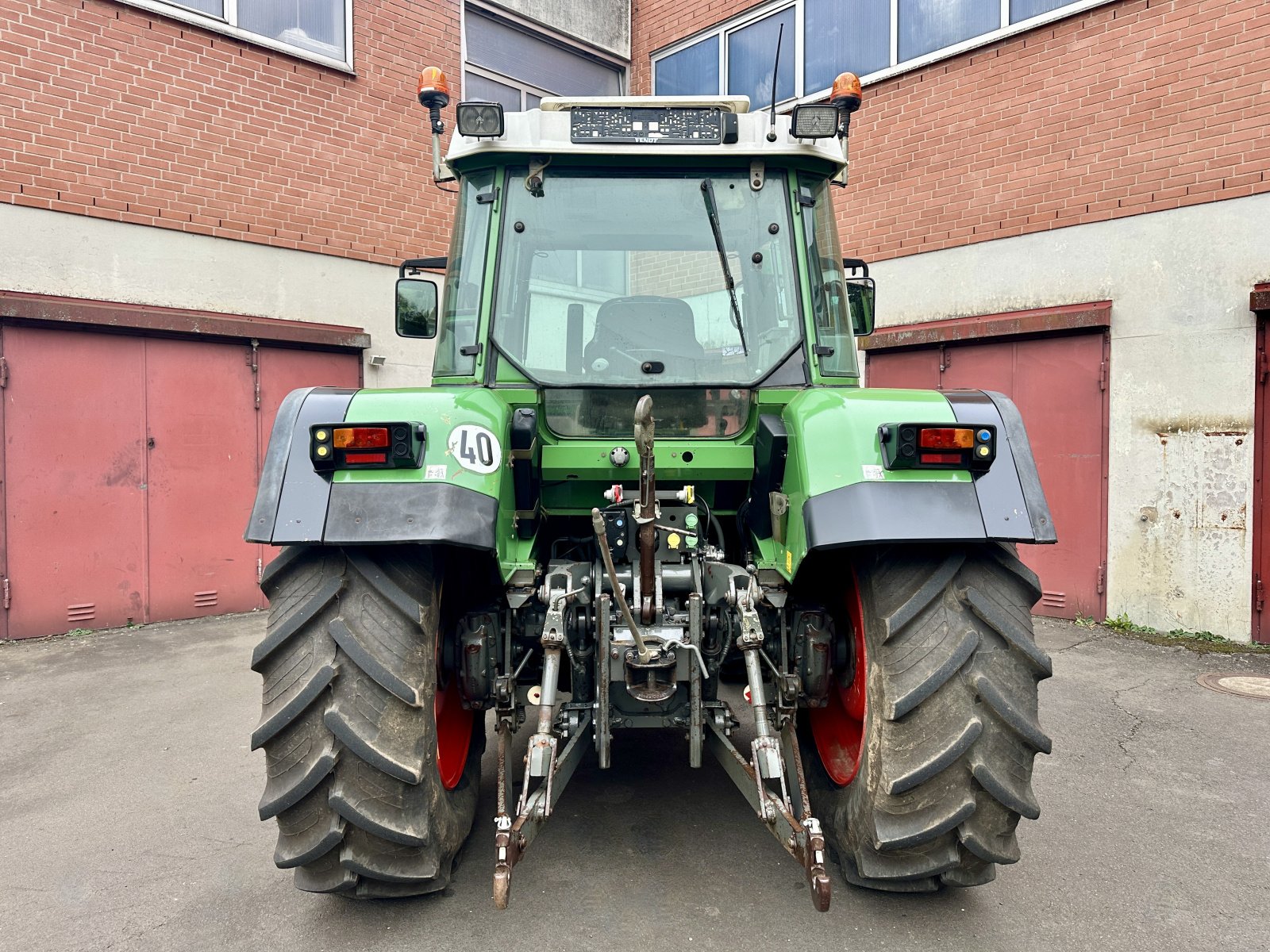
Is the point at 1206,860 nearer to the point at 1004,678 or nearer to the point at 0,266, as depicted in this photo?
the point at 1004,678

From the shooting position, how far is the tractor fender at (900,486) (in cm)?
218

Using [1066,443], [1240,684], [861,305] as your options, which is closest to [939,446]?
[861,305]

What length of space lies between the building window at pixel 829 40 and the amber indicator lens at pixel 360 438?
681 centimetres

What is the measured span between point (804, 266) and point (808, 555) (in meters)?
1.21

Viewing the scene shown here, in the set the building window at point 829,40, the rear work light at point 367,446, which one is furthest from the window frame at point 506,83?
the rear work light at point 367,446

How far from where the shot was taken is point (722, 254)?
9.77 ft

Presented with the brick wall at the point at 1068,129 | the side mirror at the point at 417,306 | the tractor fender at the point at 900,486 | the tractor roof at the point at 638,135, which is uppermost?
the brick wall at the point at 1068,129

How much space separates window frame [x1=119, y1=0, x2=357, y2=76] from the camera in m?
6.65

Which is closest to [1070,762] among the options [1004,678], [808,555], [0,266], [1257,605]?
[1004,678]

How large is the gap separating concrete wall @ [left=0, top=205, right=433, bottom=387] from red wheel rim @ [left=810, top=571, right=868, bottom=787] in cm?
617

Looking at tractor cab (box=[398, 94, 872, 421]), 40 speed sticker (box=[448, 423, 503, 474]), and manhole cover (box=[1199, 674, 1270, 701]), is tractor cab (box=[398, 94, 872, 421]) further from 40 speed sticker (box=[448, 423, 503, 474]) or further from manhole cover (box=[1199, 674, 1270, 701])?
manhole cover (box=[1199, 674, 1270, 701])

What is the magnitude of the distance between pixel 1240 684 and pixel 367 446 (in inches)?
221

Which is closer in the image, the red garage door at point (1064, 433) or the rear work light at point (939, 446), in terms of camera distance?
the rear work light at point (939, 446)

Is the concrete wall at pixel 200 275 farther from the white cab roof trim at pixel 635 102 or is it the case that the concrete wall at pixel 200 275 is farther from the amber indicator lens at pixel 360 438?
the amber indicator lens at pixel 360 438
